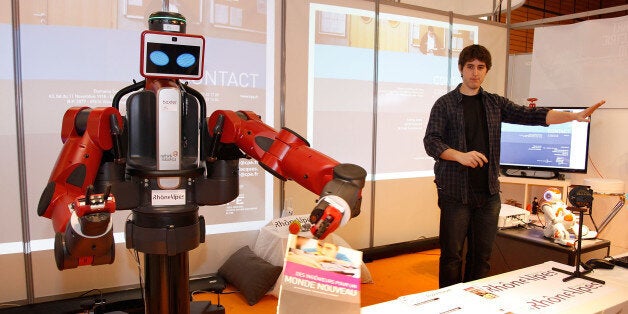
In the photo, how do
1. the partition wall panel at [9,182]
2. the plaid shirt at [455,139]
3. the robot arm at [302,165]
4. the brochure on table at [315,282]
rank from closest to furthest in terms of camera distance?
the brochure on table at [315,282]
the robot arm at [302,165]
the plaid shirt at [455,139]
the partition wall panel at [9,182]

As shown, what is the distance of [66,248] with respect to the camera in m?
1.43

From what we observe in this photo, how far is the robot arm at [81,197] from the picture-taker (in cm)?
136

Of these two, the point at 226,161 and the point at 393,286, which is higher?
the point at 226,161

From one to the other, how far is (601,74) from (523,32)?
568 cm

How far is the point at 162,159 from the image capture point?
5.32 feet

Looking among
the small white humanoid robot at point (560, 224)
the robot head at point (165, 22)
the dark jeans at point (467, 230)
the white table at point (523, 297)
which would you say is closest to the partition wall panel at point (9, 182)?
the robot head at point (165, 22)

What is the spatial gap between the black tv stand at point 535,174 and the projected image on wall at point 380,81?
0.77m

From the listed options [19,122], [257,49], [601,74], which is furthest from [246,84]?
[601,74]

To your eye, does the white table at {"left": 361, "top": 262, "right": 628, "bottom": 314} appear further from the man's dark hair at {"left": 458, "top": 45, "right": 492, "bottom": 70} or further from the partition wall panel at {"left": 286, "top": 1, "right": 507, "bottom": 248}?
the partition wall panel at {"left": 286, "top": 1, "right": 507, "bottom": 248}

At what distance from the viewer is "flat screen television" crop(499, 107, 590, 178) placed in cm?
432

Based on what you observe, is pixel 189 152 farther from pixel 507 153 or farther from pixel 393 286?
pixel 507 153

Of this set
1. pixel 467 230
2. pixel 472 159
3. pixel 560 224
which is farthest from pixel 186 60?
pixel 560 224

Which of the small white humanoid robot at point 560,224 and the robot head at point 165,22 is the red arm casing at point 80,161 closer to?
the robot head at point 165,22

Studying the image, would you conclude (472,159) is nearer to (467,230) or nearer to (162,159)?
(467,230)
